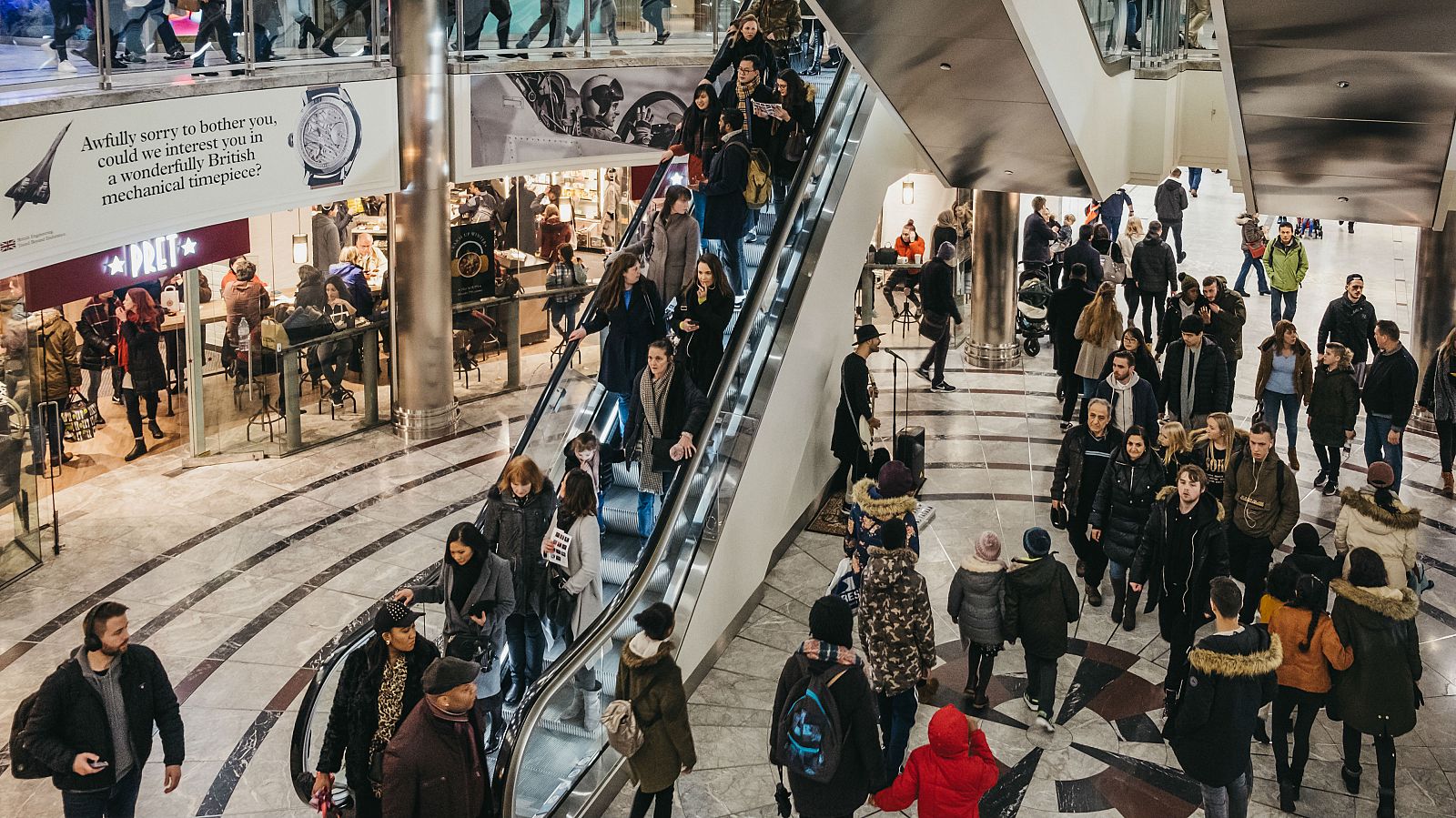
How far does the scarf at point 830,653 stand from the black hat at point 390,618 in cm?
173

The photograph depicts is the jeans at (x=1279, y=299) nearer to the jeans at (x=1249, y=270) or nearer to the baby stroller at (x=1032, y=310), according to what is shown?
the jeans at (x=1249, y=270)

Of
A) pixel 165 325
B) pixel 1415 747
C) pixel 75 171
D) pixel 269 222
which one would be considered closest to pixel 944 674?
pixel 1415 747

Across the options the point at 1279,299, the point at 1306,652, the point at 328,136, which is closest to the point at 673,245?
the point at 328,136

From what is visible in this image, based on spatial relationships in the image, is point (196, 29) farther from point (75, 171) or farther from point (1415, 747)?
point (1415, 747)

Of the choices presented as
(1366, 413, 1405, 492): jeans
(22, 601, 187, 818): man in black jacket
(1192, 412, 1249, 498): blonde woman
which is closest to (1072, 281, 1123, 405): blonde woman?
(1366, 413, 1405, 492): jeans

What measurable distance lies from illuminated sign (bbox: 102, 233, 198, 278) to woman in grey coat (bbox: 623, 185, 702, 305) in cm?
442

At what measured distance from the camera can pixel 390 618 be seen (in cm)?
622

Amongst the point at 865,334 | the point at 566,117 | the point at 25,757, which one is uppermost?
the point at 566,117

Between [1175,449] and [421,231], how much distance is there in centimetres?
750

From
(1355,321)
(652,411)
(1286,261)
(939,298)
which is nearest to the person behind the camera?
(652,411)

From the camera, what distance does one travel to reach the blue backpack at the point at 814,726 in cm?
622

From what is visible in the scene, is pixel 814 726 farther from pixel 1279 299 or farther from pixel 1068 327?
pixel 1279 299

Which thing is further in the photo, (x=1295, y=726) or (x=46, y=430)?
(x=46, y=430)

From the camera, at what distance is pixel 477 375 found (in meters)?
16.3
